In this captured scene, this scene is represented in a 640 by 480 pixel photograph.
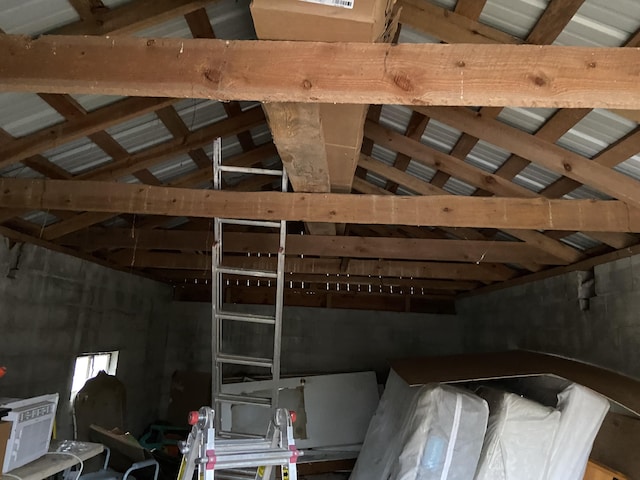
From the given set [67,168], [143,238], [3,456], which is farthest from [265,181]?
[3,456]

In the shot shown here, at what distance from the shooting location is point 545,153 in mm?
2812

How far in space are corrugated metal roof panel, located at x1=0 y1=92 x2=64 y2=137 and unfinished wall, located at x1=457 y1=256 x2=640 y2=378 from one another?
4.16m

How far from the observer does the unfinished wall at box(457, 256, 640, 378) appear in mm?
3701

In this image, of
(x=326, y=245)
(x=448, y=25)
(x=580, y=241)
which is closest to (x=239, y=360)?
(x=326, y=245)

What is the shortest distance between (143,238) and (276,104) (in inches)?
116

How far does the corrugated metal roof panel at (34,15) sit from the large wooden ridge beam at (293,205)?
1.22m

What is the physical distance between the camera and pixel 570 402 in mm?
2955

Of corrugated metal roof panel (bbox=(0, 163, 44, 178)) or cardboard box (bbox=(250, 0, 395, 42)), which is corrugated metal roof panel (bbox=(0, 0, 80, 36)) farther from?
corrugated metal roof panel (bbox=(0, 163, 44, 178))

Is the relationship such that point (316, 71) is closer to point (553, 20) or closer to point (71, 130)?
point (553, 20)

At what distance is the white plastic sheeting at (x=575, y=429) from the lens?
2.95m

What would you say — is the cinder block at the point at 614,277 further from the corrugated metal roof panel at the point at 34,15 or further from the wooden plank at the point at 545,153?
the corrugated metal roof panel at the point at 34,15

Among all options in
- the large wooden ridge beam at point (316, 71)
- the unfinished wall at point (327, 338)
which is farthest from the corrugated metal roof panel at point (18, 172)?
the unfinished wall at point (327, 338)

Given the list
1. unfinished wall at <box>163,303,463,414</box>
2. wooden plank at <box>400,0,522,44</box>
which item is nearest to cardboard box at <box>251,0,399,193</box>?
wooden plank at <box>400,0,522,44</box>

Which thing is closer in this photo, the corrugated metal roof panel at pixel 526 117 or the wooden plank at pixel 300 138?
the wooden plank at pixel 300 138
